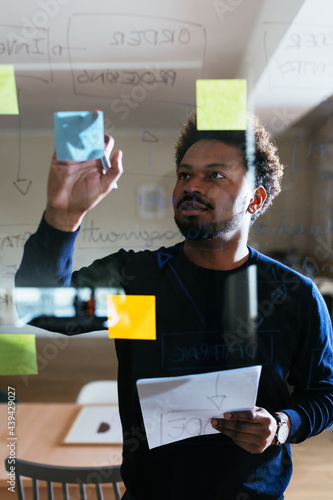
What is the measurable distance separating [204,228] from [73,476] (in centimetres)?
70

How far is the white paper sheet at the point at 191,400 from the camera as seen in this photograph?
0.97m

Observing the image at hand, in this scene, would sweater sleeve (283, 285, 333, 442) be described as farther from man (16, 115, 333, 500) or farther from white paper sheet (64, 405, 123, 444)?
white paper sheet (64, 405, 123, 444)

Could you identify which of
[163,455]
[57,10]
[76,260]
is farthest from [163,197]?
[163,455]

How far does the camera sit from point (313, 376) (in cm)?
99

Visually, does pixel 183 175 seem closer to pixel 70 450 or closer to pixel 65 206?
pixel 65 206

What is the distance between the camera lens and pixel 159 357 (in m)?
0.98

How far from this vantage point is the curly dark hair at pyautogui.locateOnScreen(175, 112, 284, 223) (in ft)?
3.12

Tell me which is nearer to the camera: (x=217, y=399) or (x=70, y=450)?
(x=217, y=399)

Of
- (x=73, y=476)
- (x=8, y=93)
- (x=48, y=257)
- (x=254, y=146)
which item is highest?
(x=8, y=93)

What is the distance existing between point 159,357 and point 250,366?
21 centimetres

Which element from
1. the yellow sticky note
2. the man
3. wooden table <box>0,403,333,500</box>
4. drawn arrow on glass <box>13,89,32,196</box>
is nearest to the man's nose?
the man

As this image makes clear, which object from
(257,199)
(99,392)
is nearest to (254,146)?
(257,199)

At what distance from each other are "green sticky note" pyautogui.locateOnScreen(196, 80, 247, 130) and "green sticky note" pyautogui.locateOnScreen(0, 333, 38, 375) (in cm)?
67

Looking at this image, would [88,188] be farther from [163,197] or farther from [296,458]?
[296,458]
